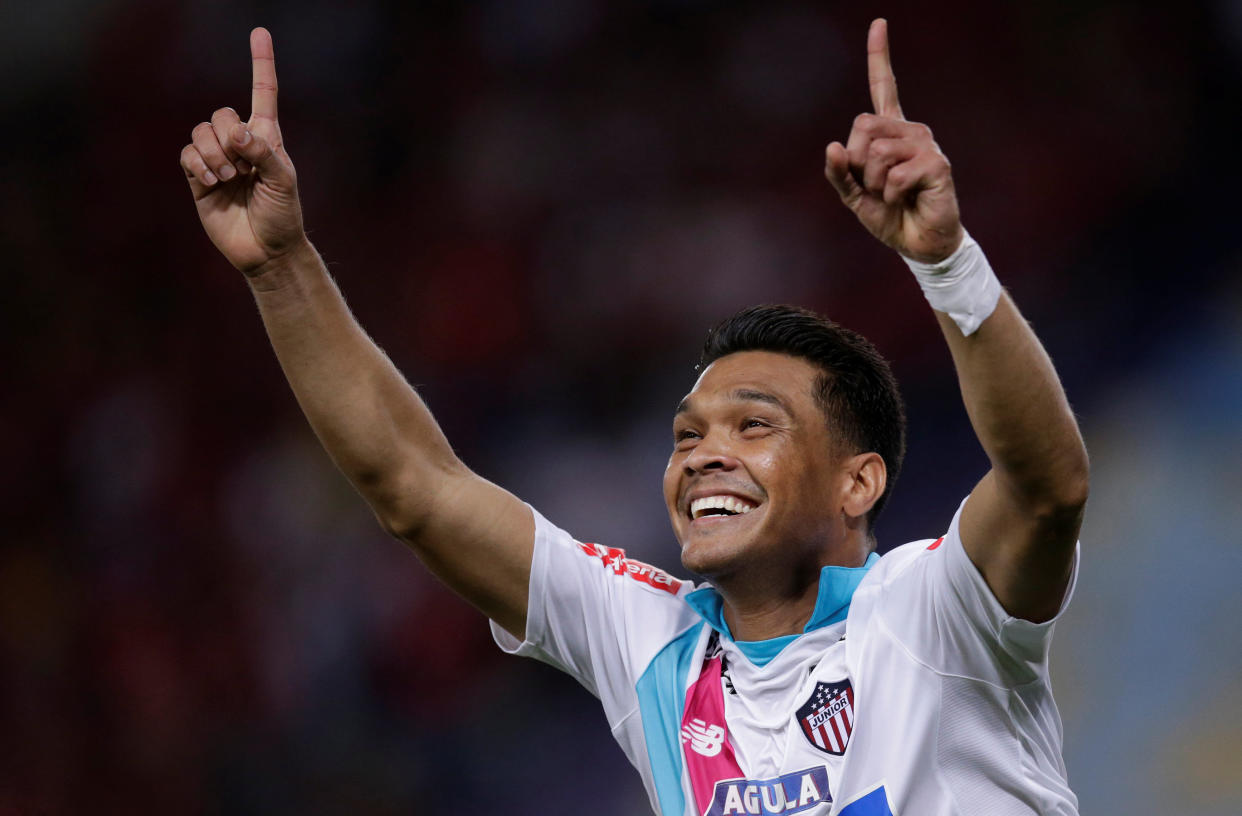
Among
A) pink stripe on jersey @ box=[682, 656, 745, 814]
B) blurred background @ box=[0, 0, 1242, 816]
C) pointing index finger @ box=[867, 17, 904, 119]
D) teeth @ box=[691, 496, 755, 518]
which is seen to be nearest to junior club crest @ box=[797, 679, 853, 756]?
pink stripe on jersey @ box=[682, 656, 745, 814]

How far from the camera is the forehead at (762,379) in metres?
3.17

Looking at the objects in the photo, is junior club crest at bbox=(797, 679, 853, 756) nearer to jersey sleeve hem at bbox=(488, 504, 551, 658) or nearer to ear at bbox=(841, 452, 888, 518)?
ear at bbox=(841, 452, 888, 518)

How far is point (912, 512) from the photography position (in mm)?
5656

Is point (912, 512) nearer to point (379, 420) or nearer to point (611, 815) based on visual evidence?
→ point (611, 815)

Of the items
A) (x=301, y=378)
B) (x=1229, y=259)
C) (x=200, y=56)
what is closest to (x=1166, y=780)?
(x=1229, y=259)

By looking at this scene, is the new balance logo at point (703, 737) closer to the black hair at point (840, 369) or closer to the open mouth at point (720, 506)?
the open mouth at point (720, 506)

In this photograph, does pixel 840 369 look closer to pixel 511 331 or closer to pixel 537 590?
pixel 537 590

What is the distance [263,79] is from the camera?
292 cm

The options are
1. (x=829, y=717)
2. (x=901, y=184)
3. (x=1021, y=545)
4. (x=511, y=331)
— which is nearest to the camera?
(x=901, y=184)

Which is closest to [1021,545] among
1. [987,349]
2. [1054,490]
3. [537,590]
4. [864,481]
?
[1054,490]

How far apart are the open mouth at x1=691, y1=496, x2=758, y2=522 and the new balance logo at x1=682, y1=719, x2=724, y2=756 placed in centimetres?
44

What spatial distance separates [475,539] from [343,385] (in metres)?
0.44

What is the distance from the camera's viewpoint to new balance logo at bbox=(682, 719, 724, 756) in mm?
2875

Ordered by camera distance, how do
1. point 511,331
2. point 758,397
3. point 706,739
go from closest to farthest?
1. point 706,739
2. point 758,397
3. point 511,331
